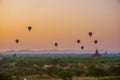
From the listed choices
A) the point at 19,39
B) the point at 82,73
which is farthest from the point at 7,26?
the point at 82,73

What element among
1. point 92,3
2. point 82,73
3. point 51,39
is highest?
point 92,3

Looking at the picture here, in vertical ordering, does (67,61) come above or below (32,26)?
below

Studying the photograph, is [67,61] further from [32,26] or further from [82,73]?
[32,26]

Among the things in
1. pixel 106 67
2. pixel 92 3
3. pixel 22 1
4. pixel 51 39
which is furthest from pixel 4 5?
pixel 106 67

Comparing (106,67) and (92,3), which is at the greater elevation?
(92,3)

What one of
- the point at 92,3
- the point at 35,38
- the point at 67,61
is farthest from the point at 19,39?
the point at 92,3

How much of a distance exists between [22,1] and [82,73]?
123 cm

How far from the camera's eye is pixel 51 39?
244 inches

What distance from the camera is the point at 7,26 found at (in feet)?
20.1

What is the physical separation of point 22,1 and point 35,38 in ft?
1.71

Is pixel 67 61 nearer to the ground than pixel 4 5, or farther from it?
nearer to the ground

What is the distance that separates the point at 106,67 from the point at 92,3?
0.87 metres

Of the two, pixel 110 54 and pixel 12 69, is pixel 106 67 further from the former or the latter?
pixel 12 69

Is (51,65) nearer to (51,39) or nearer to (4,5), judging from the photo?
(51,39)
